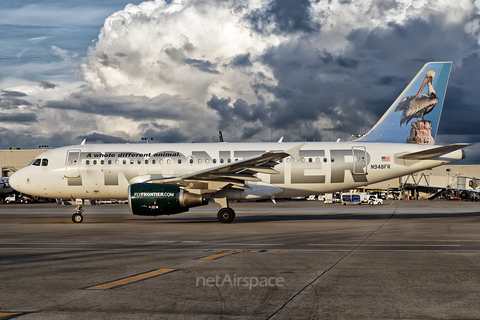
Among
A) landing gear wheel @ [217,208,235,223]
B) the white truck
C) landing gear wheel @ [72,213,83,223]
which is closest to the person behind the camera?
landing gear wheel @ [217,208,235,223]

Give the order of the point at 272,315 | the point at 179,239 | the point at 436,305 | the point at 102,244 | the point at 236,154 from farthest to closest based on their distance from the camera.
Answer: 1. the point at 236,154
2. the point at 179,239
3. the point at 102,244
4. the point at 436,305
5. the point at 272,315

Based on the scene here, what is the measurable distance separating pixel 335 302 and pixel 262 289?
145 centimetres

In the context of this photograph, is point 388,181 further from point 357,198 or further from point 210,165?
point 210,165

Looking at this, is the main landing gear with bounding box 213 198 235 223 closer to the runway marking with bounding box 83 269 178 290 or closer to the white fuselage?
the white fuselage

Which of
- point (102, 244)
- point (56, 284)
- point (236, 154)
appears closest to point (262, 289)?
point (56, 284)

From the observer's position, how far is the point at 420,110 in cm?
2711

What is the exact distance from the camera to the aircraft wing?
22.6m

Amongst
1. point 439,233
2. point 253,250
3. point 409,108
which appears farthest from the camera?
point 409,108

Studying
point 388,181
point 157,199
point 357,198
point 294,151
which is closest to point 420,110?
point 294,151

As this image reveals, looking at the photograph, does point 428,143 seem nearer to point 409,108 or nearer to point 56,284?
point 409,108

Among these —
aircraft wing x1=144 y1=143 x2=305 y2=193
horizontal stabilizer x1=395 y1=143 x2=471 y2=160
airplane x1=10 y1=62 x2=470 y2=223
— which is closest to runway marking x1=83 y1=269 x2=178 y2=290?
aircraft wing x1=144 y1=143 x2=305 y2=193

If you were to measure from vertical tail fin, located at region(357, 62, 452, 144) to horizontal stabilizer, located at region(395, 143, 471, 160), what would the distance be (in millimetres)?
1972

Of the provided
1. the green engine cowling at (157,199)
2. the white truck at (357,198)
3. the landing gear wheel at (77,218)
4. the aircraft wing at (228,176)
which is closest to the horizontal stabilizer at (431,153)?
the aircraft wing at (228,176)

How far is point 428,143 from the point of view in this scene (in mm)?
26672
